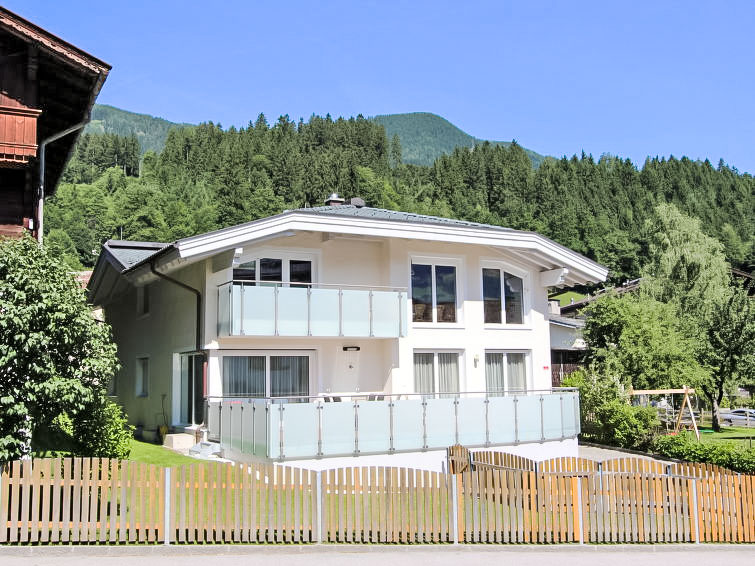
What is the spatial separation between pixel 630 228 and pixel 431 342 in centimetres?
10012

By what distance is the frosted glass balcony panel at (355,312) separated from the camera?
63.9 feet

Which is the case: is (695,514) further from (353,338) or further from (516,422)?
(353,338)

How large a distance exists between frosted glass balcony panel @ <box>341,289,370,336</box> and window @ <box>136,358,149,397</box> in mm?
8482

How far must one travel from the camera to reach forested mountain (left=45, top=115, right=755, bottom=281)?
99.8 meters

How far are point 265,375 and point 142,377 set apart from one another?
7.02m

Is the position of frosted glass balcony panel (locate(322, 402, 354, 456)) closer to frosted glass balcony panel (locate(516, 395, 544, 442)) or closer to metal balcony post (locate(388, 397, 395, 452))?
metal balcony post (locate(388, 397, 395, 452))

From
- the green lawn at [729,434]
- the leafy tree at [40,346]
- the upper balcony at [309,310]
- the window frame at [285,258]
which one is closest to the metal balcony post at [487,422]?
the upper balcony at [309,310]

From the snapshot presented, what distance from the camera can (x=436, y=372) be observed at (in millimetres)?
21828

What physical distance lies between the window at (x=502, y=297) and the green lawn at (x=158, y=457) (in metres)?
9.84

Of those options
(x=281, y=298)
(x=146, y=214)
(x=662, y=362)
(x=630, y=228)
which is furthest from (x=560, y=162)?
(x=281, y=298)

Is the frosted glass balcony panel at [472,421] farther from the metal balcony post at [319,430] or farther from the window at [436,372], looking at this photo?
the metal balcony post at [319,430]

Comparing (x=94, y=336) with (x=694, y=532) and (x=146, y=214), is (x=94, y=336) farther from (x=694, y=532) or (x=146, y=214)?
(x=146, y=214)

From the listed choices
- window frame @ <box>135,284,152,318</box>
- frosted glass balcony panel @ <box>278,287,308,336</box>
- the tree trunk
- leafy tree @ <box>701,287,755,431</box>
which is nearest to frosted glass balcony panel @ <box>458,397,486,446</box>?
frosted glass balcony panel @ <box>278,287,308,336</box>

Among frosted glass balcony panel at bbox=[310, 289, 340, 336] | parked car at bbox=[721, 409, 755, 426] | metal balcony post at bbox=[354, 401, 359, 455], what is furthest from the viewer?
parked car at bbox=[721, 409, 755, 426]
